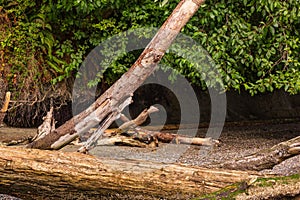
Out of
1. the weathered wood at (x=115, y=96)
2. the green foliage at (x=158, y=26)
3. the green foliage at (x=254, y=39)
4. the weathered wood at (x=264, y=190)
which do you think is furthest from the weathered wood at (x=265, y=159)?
the green foliage at (x=254, y=39)

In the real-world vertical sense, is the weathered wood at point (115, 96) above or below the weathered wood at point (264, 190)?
above

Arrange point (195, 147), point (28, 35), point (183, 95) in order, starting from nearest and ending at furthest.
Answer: point (195, 147) < point (28, 35) < point (183, 95)

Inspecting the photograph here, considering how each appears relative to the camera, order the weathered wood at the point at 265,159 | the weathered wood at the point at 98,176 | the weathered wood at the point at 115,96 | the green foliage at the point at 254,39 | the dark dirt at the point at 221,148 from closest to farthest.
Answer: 1. the weathered wood at the point at 98,176
2. the weathered wood at the point at 265,159
3. the weathered wood at the point at 115,96
4. the dark dirt at the point at 221,148
5. the green foliage at the point at 254,39

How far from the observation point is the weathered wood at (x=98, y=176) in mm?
A: 3672

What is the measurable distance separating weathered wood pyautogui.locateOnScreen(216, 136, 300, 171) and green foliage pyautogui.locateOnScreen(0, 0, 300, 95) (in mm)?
2398

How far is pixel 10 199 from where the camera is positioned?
4.28m

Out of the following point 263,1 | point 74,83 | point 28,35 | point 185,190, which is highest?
point 263,1

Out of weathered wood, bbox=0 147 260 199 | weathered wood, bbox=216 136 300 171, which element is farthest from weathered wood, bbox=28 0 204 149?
weathered wood, bbox=216 136 300 171

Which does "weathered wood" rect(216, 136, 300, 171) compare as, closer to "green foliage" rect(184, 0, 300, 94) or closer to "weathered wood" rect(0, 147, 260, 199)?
"weathered wood" rect(0, 147, 260, 199)

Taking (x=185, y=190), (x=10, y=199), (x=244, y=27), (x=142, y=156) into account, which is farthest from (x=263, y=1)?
(x=10, y=199)

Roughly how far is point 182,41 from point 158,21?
→ 441 mm

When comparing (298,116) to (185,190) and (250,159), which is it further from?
(185,190)

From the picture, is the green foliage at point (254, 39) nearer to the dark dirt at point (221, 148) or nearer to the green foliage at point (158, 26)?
the green foliage at point (158, 26)

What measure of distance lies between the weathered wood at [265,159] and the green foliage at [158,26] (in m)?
2.40
